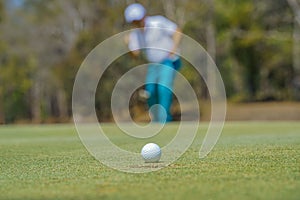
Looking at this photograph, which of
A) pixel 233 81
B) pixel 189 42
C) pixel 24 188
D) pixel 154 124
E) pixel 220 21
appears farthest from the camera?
pixel 233 81

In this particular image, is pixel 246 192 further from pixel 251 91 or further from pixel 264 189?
pixel 251 91

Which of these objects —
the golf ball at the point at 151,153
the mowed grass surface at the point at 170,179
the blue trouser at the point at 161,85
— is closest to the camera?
the mowed grass surface at the point at 170,179

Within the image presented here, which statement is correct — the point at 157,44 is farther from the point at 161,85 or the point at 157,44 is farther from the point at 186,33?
the point at 186,33

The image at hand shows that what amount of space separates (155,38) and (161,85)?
902 millimetres

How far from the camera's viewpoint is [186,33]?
35.6 metres

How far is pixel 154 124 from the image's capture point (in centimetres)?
1248

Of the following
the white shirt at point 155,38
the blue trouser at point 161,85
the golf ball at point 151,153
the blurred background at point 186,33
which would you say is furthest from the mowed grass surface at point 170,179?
the blurred background at point 186,33

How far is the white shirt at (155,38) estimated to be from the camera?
34.8ft

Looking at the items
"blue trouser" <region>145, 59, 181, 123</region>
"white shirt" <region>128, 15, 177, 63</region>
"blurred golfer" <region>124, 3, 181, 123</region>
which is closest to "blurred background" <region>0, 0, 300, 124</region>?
"blue trouser" <region>145, 59, 181, 123</region>

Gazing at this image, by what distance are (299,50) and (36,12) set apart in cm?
1849

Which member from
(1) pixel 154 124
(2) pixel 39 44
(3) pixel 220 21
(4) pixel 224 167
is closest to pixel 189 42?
(3) pixel 220 21

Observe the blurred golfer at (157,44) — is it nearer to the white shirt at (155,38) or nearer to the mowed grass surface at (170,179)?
the white shirt at (155,38)

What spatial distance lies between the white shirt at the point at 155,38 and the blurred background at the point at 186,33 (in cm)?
1368

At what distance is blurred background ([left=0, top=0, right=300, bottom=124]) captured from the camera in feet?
99.4
